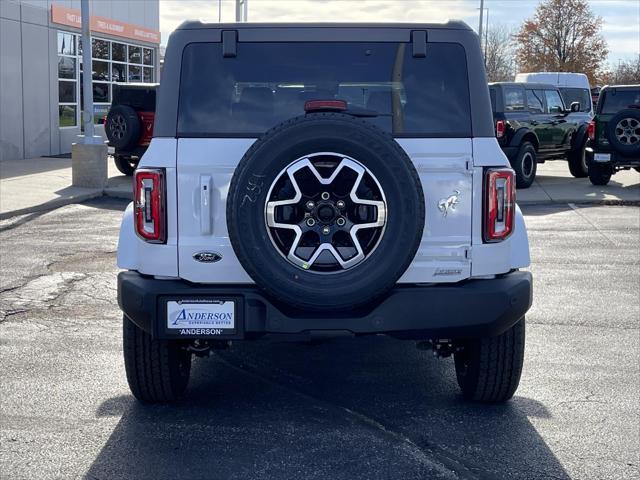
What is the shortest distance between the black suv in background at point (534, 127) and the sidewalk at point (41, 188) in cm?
669

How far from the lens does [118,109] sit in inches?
673

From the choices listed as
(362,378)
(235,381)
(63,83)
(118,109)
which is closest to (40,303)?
(235,381)

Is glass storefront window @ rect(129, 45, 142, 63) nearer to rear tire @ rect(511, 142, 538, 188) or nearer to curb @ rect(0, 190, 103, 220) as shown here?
curb @ rect(0, 190, 103, 220)

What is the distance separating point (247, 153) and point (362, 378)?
75.5 inches

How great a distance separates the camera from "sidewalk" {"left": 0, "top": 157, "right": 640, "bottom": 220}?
14055mm

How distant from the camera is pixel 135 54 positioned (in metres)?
29.1

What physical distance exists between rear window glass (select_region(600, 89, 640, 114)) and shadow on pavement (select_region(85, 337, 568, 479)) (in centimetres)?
1273

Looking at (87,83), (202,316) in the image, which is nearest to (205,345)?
(202,316)

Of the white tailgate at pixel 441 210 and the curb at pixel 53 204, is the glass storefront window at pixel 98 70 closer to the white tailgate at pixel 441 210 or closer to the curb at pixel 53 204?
the curb at pixel 53 204

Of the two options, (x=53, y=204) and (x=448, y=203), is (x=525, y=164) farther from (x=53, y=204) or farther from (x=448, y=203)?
(x=448, y=203)

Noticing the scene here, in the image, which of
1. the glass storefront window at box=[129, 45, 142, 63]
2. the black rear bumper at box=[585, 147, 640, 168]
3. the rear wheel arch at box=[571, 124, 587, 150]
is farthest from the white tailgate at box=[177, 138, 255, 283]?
the glass storefront window at box=[129, 45, 142, 63]

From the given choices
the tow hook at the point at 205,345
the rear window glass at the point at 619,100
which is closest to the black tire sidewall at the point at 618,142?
the rear window glass at the point at 619,100

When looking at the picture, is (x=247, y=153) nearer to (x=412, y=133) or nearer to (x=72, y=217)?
(x=412, y=133)

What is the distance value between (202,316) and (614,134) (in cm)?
1361
